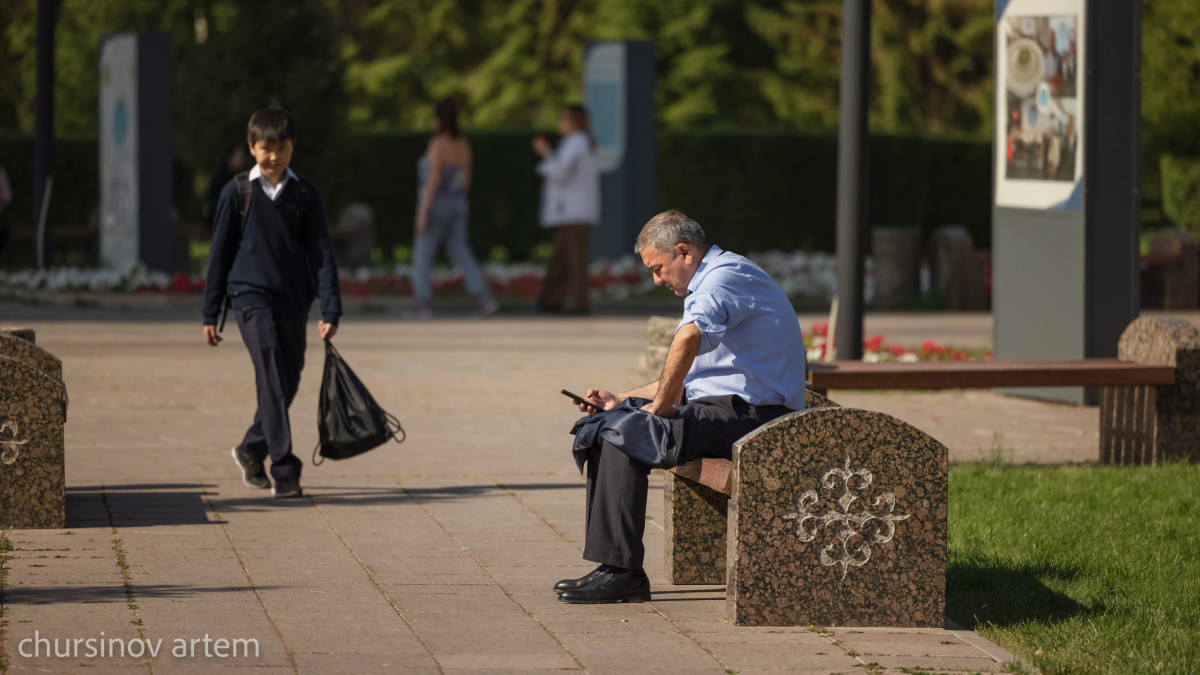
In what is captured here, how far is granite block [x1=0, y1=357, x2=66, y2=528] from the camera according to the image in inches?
260

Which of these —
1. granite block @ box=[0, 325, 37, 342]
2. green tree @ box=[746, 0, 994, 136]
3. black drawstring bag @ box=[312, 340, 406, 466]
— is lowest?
black drawstring bag @ box=[312, 340, 406, 466]

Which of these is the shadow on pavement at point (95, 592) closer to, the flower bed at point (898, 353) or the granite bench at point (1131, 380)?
the granite bench at point (1131, 380)

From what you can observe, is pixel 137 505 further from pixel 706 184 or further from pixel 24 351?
pixel 706 184

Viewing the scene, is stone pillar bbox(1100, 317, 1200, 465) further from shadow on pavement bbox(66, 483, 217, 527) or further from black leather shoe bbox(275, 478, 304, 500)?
shadow on pavement bbox(66, 483, 217, 527)

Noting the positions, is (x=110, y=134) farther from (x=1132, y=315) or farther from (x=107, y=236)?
(x=1132, y=315)

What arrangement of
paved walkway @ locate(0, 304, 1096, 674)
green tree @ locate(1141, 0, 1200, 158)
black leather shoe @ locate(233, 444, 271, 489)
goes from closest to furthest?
1. paved walkway @ locate(0, 304, 1096, 674)
2. black leather shoe @ locate(233, 444, 271, 489)
3. green tree @ locate(1141, 0, 1200, 158)

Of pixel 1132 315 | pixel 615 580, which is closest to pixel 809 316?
pixel 1132 315

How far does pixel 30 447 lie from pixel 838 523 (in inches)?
126

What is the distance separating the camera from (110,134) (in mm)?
19406

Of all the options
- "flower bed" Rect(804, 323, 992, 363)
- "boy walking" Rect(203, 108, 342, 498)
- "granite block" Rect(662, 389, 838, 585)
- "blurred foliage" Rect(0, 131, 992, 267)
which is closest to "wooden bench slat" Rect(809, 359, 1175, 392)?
"granite block" Rect(662, 389, 838, 585)

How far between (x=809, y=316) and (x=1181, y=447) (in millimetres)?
9143

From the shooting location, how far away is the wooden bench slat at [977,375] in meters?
8.43

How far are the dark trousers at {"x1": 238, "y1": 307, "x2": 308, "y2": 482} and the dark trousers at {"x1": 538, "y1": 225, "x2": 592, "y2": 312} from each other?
9.17 metres

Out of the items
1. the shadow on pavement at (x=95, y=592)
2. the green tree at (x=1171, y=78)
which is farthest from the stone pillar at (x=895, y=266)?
the shadow on pavement at (x=95, y=592)
